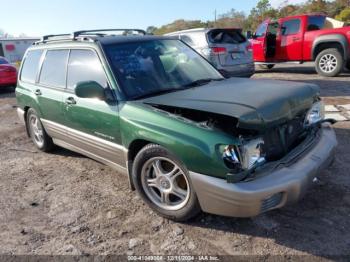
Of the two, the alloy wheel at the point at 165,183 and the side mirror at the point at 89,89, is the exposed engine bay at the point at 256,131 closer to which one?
the alloy wheel at the point at 165,183

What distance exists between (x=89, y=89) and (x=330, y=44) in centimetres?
908

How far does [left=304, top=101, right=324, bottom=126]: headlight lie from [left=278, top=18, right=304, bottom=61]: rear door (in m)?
8.06

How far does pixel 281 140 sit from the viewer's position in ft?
10.2

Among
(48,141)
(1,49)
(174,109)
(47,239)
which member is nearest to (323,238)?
(174,109)

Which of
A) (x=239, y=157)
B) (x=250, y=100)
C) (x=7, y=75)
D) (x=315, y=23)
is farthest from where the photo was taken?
(x=7, y=75)

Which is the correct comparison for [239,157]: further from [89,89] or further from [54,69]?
[54,69]

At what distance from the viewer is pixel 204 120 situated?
3.02 metres

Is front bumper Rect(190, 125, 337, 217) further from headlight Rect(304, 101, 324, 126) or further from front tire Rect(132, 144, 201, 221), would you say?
headlight Rect(304, 101, 324, 126)

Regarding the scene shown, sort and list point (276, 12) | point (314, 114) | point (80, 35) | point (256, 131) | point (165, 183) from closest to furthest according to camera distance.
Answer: point (256, 131) < point (165, 183) < point (314, 114) < point (80, 35) < point (276, 12)

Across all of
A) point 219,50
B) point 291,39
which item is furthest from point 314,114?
point 291,39

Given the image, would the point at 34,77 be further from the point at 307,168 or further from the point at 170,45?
the point at 307,168

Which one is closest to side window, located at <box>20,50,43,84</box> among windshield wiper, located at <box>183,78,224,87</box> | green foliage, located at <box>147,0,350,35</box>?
windshield wiper, located at <box>183,78,224,87</box>

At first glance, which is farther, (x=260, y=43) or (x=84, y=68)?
(x=260, y=43)

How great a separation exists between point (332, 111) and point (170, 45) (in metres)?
3.92
